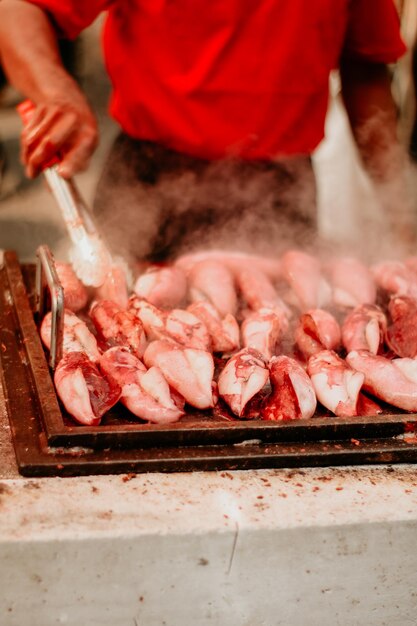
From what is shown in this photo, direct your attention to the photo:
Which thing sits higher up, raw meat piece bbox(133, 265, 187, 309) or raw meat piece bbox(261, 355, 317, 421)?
raw meat piece bbox(261, 355, 317, 421)

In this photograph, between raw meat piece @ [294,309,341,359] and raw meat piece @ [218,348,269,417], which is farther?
raw meat piece @ [294,309,341,359]

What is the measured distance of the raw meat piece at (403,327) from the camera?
7.17ft

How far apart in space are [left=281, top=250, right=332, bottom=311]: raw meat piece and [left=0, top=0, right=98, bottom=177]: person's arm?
32.1 inches

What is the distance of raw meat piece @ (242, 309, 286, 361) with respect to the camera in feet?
6.85

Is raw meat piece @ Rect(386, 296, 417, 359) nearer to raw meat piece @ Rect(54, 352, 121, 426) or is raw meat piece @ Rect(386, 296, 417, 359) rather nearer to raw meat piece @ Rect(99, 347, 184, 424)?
raw meat piece @ Rect(99, 347, 184, 424)

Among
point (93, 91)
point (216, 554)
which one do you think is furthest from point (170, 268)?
point (93, 91)

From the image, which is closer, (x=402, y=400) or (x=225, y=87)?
(x=402, y=400)

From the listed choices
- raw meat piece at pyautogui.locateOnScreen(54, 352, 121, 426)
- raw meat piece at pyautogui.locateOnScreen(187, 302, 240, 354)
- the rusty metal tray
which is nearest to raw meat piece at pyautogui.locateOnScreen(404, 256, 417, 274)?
raw meat piece at pyautogui.locateOnScreen(187, 302, 240, 354)

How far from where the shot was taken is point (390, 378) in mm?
1914

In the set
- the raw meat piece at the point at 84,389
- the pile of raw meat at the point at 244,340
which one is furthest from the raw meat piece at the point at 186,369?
the raw meat piece at the point at 84,389

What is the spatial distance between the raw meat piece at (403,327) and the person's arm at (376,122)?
1048mm

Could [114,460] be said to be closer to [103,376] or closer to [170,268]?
[103,376]

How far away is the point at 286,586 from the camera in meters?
1.62

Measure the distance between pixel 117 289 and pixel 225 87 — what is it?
1.07 meters
